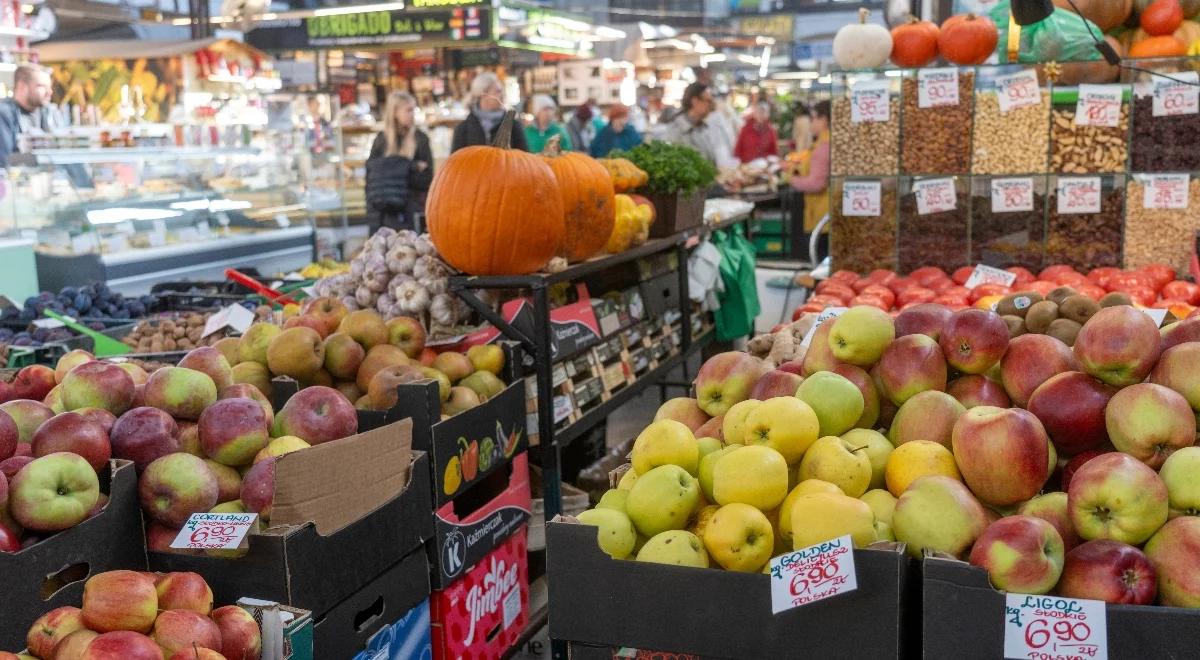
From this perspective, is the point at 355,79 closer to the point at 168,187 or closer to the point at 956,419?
the point at 168,187

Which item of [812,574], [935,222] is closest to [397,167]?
[935,222]

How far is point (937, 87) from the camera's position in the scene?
179 inches

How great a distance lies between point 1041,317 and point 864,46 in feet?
7.97

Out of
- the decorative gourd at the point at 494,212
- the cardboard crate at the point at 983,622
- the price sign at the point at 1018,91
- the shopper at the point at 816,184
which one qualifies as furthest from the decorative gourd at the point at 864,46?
the shopper at the point at 816,184

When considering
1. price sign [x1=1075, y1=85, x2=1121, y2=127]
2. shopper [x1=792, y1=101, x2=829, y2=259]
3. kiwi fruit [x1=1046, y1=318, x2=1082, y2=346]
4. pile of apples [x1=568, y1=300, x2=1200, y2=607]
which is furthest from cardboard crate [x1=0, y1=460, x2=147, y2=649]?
shopper [x1=792, y1=101, x2=829, y2=259]

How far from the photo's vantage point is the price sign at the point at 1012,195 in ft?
14.8

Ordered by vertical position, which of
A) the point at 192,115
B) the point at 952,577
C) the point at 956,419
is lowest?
the point at 952,577

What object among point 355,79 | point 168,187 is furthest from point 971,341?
point 355,79

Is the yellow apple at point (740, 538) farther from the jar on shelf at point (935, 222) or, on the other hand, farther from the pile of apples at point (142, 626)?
the jar on shelf at point (935, 222)

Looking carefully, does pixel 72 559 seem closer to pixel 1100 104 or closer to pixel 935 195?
pixel 935 195

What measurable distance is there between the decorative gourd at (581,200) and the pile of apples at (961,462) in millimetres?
2169

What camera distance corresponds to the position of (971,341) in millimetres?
1970

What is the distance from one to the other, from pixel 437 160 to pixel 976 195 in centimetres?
1036

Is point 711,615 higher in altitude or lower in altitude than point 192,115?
lower
